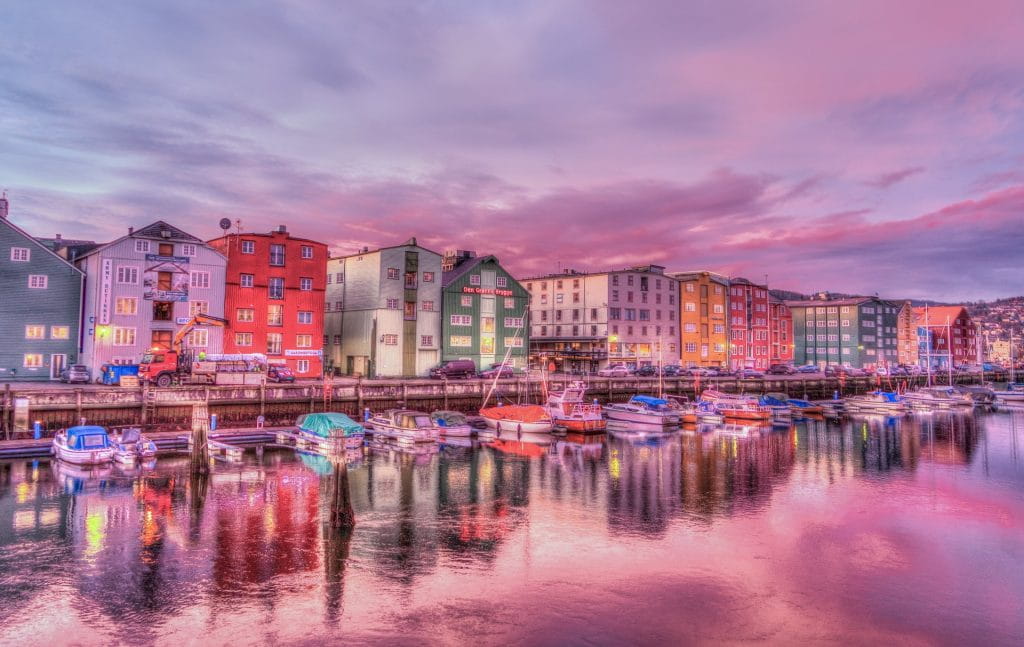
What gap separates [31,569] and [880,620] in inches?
1056

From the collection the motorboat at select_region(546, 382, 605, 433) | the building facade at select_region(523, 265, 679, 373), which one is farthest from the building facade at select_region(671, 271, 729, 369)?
the motorboat at select_region(546, 382, 605, 433)

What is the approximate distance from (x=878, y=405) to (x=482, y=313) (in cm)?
5092

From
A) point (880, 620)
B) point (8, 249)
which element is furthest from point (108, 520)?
point (8, 249)

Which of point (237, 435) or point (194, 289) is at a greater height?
point (194, 289)

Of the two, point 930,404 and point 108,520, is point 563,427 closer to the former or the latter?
point 108,520

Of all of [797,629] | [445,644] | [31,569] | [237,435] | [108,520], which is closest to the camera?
[445,644]

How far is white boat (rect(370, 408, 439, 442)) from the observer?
48.5 m

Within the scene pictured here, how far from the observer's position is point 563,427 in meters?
56.2

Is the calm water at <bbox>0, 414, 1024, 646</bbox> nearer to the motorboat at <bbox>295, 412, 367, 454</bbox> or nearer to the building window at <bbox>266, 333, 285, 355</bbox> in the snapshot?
the motorboat at <bbox>295, 412, 367, 454</bbox>

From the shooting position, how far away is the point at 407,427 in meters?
49.0

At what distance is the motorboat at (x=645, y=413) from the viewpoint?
205 ft

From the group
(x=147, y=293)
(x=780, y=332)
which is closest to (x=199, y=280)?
(x=147, y=293)

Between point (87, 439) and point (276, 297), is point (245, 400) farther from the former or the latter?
point (276, 297)

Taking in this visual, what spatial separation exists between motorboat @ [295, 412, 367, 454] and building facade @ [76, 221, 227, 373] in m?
22.5
